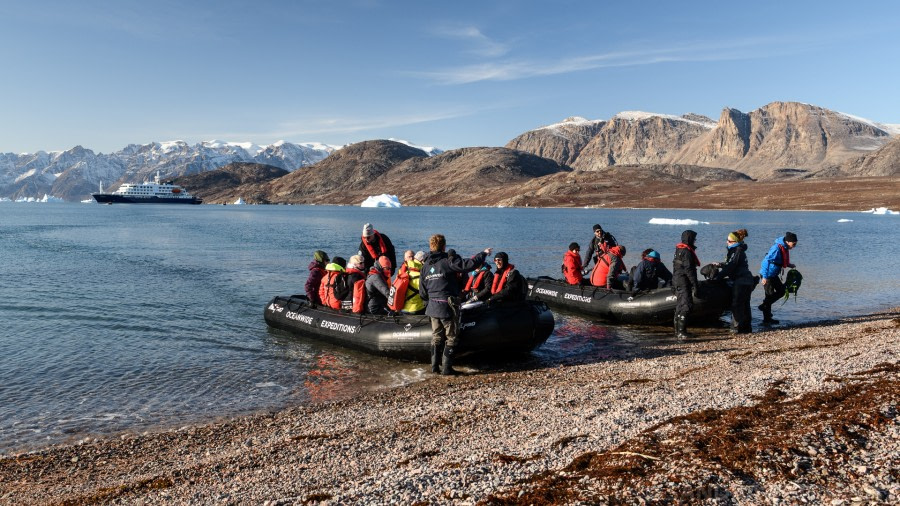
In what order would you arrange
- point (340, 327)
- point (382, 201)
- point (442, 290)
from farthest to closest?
point (382, 201), point (340, 327), point (442, 290)

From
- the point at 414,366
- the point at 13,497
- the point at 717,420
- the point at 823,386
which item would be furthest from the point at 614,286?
the point at 13,497

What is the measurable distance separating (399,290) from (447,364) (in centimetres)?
217

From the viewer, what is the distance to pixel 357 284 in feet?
47.8

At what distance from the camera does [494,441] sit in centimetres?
729

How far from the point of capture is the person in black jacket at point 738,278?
596 inches

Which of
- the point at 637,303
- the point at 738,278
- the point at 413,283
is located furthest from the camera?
the point at 637,303

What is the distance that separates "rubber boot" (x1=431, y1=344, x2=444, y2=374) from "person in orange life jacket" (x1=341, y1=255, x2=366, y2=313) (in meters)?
2.81

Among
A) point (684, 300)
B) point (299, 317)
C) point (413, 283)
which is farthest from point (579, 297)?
point (299, 317)

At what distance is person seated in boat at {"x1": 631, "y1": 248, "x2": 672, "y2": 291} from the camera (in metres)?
17.4

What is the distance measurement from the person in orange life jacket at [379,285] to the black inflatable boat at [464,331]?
1.10 ft

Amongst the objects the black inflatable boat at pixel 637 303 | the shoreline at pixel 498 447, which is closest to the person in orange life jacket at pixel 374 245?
the black inflatable boat at pixel 637 303

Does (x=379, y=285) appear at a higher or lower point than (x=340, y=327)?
higher

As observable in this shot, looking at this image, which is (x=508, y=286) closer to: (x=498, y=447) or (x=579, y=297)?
(x=579, y=297)

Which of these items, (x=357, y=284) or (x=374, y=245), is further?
(x=374, y=245)
